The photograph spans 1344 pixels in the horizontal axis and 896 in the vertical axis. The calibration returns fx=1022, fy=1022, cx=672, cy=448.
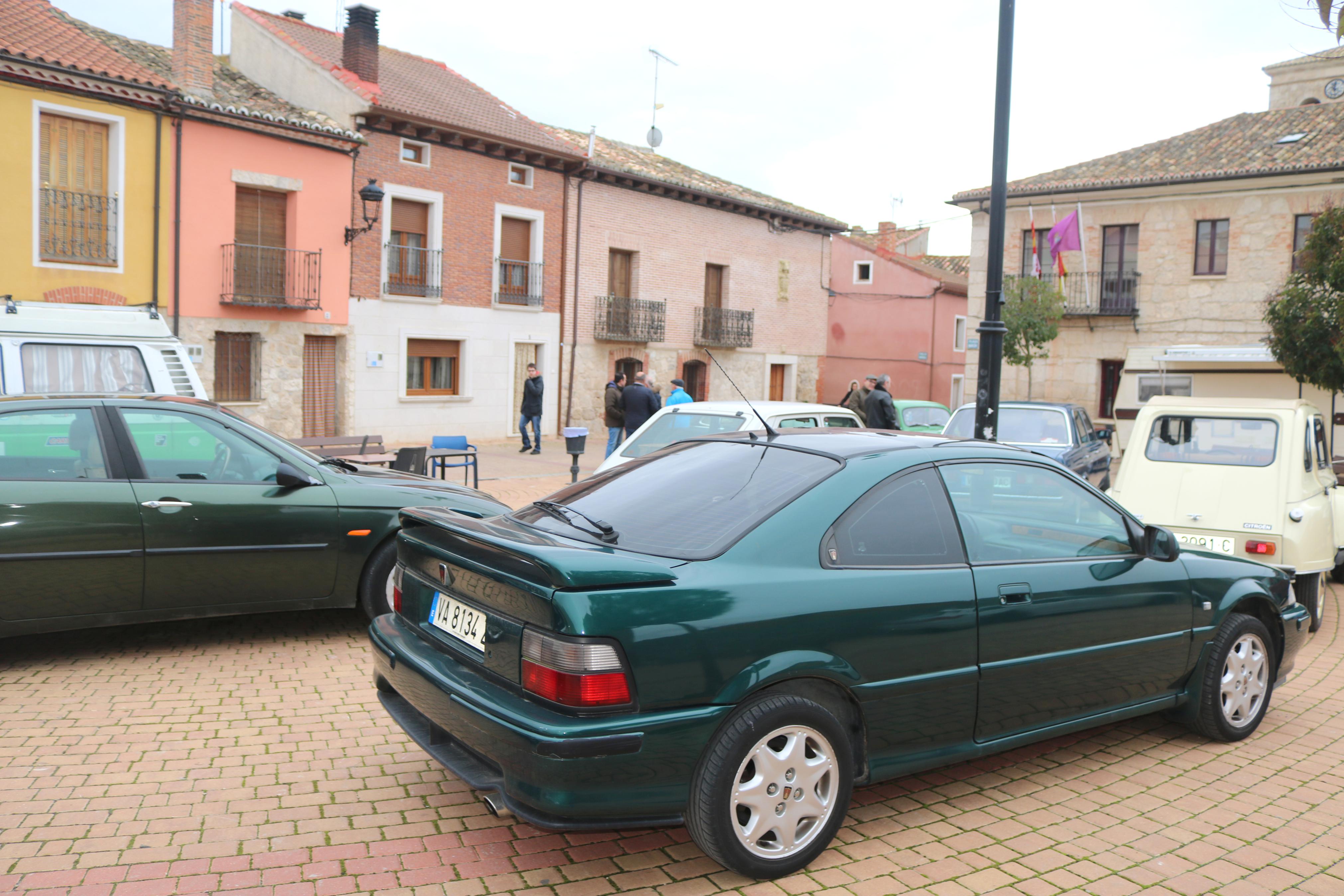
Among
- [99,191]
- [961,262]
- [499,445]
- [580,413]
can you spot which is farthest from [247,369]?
[961,262]

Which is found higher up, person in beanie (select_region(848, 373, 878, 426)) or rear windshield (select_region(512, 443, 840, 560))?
person in beanie (select_region(848, 373, 878, 426))

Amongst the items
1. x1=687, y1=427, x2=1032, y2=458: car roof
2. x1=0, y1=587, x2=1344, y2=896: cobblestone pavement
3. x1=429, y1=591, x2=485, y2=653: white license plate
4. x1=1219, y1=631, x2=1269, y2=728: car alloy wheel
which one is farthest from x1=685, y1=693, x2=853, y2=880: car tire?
x1=1219, y1=631, x2=1269, y2=728: car alloy wheel

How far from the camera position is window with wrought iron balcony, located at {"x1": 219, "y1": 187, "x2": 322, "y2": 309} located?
20.0 metres

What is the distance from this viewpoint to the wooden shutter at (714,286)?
31.6 meters

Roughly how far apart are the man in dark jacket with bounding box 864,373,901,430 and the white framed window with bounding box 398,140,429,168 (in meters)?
12.8

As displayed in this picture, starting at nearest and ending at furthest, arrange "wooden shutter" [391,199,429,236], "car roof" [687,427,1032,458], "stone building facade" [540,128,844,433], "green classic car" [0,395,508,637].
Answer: "car roof" [687,427,1032,458] → "green classic car" [0,395,508,637] → "wooden shutter" [391,199,429,236] → "stone building facade" [540,128,844,433]

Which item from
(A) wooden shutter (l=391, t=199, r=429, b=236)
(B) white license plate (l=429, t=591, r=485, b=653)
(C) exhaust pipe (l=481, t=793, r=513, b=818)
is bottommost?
(C) exhaust pipe (l=481, t=793, r=513, b=818)

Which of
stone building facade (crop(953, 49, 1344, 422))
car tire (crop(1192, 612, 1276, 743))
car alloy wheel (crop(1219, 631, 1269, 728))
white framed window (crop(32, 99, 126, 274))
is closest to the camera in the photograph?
car tire (crop(1192, 612, 1276, 743))

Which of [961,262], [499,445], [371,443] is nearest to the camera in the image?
[371,443]

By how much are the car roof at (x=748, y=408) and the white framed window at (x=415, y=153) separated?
1542 cm

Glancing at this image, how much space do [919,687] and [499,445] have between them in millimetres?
21241

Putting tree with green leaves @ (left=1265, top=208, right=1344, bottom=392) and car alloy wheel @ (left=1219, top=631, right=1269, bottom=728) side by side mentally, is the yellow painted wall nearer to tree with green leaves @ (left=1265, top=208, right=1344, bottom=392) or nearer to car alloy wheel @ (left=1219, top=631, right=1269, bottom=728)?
car alloy wheel @ (left=1219, top=631, right=1269, bottom=728)

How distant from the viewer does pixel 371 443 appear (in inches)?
488

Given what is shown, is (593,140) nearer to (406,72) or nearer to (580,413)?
(406,72)
